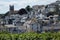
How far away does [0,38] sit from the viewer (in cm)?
1778

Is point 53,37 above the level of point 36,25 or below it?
above

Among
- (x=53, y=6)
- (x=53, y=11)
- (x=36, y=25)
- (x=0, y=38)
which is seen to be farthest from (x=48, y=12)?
(x=0, y=38)

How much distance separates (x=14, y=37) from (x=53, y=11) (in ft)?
165

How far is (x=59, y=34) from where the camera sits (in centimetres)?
1466

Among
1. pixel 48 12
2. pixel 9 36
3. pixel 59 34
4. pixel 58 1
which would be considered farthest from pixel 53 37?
pixel 58 1

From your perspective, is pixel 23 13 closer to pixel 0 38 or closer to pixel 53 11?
pixel 53 11

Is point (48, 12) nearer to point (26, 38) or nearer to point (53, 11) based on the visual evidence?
point (53, 11)

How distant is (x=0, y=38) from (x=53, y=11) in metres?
49.5

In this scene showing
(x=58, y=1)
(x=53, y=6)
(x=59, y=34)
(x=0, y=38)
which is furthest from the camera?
(x=58, y=1)

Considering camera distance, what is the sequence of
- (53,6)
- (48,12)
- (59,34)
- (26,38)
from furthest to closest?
1. (53,6)
2. (48,12)
3. (26,38)
4. (59,34)

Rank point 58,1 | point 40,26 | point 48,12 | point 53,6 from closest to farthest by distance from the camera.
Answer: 1. point 40,26
2. point 48,12
3. point 53,6
4. point 58,1

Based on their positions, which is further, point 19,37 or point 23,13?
point 23,13

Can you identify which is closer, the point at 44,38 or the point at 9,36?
the point at 44,38

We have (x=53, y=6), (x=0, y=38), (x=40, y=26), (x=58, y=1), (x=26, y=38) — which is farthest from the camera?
(x=58, y=1)
